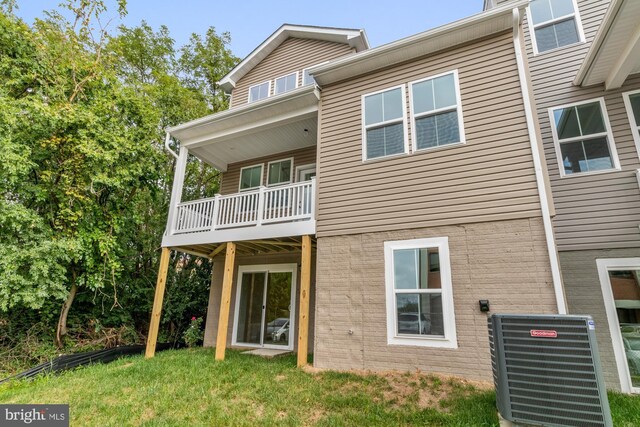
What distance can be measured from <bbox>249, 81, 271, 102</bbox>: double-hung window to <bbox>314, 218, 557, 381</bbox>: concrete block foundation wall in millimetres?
6655

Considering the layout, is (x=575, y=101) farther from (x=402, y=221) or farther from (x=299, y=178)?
(x=299, y=178)

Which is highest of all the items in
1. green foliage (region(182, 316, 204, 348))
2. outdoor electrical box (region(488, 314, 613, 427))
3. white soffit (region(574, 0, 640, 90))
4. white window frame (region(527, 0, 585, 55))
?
white window frame (region(527, 0, 585, 55))

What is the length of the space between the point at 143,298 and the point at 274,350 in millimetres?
5025

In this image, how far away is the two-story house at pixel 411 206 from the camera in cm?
486

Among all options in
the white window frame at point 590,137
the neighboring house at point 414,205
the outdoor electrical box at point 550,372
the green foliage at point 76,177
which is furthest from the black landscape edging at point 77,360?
the white window frame at point 590,137

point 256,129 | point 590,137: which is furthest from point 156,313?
point 590,137

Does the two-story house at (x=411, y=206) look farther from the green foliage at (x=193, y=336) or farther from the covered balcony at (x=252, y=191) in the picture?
the green foliage at (x=193, y=336)

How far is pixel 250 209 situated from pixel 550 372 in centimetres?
608

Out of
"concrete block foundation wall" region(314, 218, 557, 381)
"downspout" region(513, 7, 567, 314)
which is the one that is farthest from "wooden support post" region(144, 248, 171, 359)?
"downspout" region(513, 7, 567, 314)

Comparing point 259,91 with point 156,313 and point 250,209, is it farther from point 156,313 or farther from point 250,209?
point 156,313

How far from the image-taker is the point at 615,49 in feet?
17.4

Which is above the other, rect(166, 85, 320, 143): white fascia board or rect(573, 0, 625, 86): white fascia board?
rect(166, 85, 320, 143): white fascia board

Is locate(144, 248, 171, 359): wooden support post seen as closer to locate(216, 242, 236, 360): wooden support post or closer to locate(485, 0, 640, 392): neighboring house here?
locate(216, 242, 236, 360): wooden support post

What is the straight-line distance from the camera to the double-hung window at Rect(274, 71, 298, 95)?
1027cm
